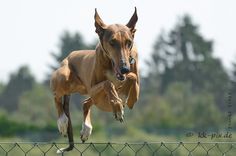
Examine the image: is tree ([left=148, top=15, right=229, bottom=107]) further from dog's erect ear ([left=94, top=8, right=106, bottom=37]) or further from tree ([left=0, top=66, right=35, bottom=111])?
dog's erect ear ([left=94, top=8, right=106, bottom=37])

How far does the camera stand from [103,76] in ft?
31.9

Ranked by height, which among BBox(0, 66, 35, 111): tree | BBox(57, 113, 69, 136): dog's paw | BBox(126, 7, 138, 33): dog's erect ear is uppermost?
BBox(126, 7, 138, 33): dog's erect ear

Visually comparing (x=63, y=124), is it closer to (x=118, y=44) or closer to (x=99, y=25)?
(x=99, y=25)

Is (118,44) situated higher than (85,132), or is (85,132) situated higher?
(118,44)

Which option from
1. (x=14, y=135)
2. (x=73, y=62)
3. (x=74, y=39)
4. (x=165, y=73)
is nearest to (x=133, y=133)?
(x=14, y=135)

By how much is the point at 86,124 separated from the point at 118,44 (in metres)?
1.37

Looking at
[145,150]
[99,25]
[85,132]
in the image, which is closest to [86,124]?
[85,132]

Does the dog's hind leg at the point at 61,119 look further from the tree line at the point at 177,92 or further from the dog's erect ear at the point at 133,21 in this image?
the tree line at the point at 177,92

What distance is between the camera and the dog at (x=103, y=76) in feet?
29.9

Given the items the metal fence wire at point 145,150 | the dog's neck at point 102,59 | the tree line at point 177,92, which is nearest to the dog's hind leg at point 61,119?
the metal fence wire at point 145,150

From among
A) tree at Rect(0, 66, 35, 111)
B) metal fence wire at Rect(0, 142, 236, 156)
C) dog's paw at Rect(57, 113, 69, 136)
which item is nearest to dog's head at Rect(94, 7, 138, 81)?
metal fence wire at Rect(0, 142, 236, 156)

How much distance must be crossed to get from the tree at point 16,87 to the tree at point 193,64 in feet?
51.4

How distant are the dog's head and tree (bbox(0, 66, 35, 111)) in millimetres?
65382

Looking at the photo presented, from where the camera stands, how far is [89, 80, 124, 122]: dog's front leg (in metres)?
9.00
